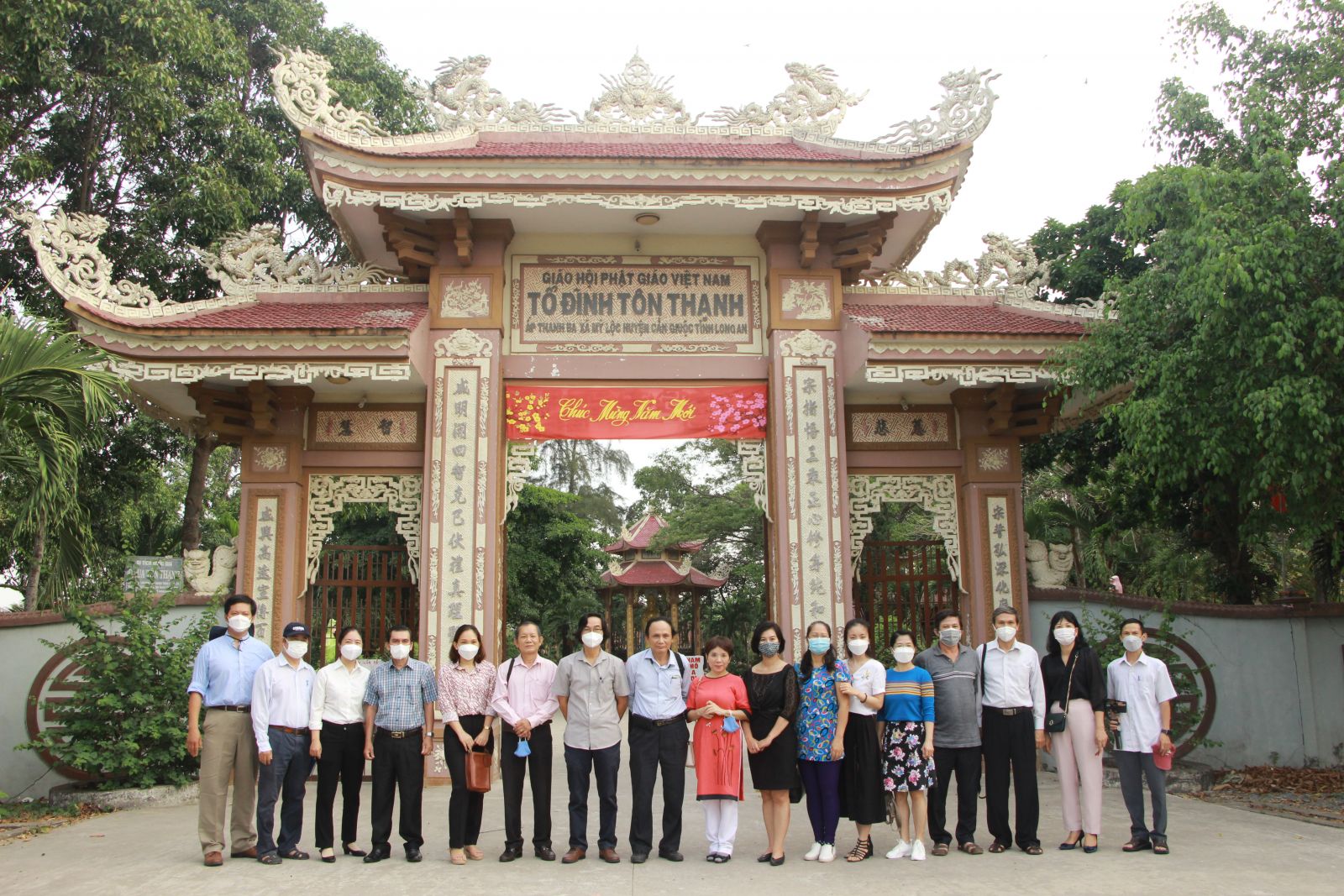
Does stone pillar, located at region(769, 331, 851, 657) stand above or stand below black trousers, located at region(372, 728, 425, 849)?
above

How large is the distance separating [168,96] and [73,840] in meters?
7.94

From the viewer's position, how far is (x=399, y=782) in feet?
17.9

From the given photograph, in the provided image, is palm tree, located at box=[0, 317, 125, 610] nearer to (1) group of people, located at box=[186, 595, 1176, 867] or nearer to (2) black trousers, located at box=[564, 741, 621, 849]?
(1) group of people, located at box=[186, 595, 1176, 867]

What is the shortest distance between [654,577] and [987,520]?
1251 cm

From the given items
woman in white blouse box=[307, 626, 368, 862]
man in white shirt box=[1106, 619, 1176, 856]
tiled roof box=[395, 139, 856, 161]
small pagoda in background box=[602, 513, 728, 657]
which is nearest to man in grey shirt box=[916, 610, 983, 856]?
man in white shirt box=[1106, 619, 1176, 856]

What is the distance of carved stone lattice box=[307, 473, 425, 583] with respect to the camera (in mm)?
8898

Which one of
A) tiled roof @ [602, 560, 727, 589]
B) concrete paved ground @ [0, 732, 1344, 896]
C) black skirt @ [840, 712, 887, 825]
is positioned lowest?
concrete paved ground @ [0, 732, 1344, 896]

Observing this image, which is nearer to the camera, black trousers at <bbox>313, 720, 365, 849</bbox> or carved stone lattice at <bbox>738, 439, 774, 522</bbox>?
black trousers at <bbox>313, 720, 365, 849</bbox>

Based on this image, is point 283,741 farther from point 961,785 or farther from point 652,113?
point 652,113

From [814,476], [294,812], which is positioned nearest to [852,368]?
[814,476]

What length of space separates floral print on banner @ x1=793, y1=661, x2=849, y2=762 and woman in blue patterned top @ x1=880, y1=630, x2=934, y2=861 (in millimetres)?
300

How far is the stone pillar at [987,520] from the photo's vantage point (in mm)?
8953

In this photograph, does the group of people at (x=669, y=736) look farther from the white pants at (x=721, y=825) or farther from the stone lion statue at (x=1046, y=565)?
the stone lion statue at (x=1046, y=565)

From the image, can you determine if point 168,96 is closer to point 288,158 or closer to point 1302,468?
point 288,158
